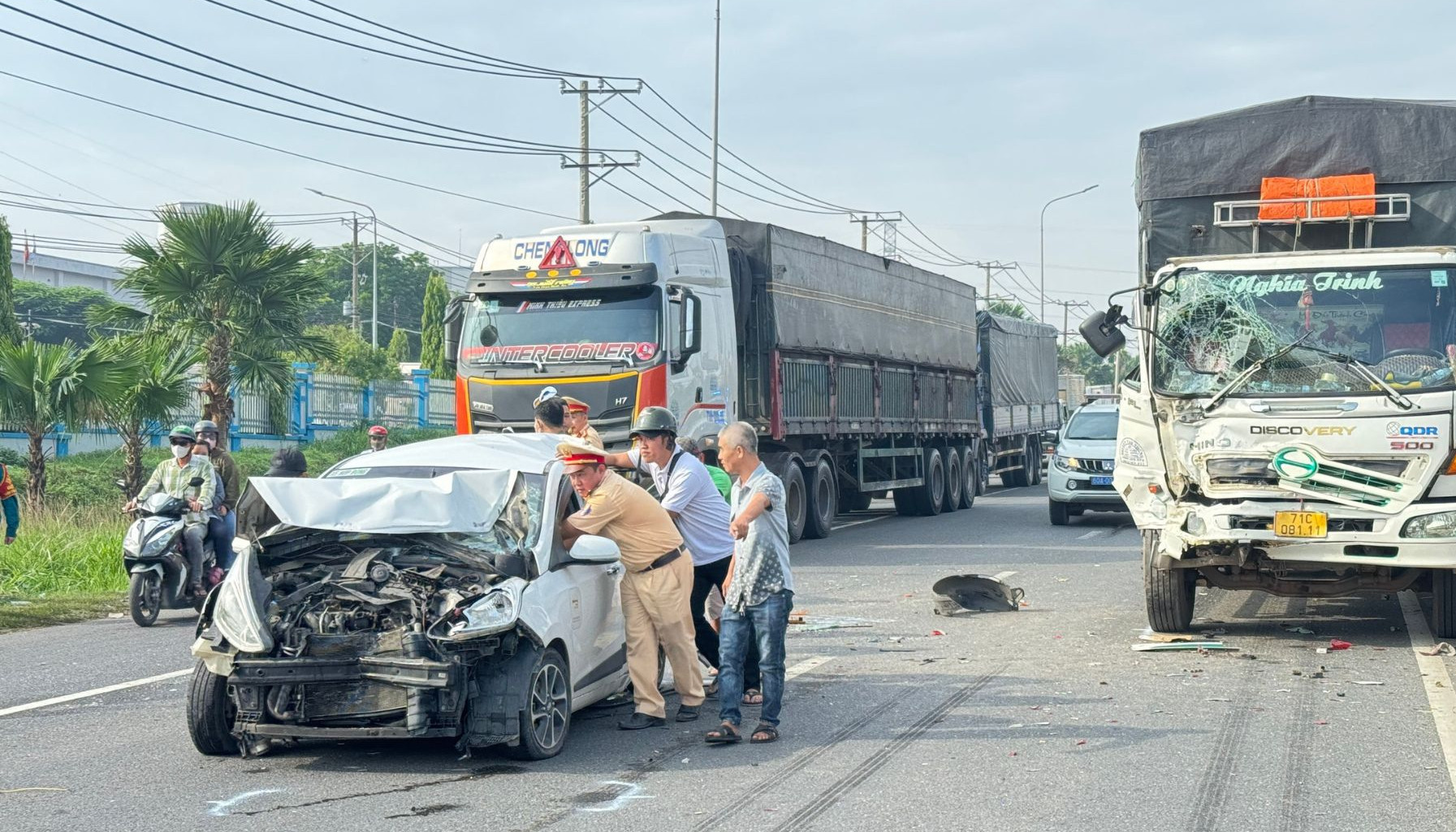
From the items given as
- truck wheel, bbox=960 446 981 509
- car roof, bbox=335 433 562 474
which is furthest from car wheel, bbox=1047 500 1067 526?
car roof, bbox=335 433 562 474

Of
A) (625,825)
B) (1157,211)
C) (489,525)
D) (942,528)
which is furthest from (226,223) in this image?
(625,825)

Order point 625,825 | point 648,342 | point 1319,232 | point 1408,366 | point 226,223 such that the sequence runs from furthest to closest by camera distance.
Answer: point 226,223 → point 648,342 → point 1319,232 → point 1408,366 → point 625,825

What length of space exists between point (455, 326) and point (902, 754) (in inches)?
449

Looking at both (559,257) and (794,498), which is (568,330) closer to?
(559,257)

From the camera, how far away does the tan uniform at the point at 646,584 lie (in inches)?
304

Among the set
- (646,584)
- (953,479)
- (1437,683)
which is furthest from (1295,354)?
(953,479)

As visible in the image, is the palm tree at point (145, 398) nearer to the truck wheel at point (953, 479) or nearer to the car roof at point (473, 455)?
the car roof at point (473, 455)

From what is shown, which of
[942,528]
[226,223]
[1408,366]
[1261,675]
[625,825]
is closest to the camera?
[625,825]

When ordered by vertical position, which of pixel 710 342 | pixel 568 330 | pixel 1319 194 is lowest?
pixel 710 342

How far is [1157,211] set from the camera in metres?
11.6

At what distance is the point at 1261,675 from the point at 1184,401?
201cm

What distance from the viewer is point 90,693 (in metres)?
9.09

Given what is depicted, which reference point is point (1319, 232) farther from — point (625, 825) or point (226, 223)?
point (226, 223)

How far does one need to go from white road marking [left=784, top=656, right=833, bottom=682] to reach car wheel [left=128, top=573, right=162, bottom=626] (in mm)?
5347
